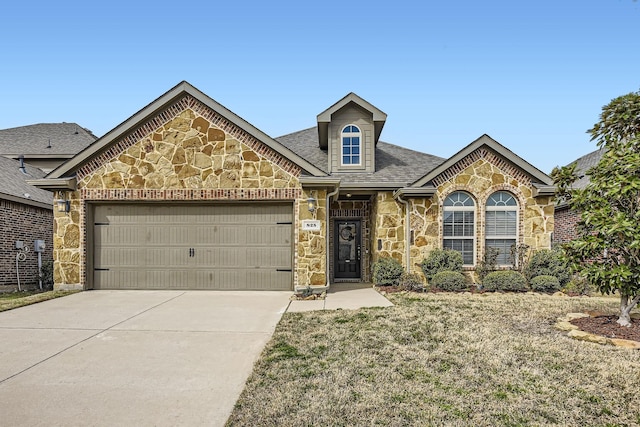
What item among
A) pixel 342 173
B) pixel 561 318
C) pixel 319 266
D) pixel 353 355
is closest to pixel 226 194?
pixel 319 266

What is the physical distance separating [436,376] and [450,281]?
6679 mm

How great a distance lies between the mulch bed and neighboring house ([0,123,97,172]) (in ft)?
65.9

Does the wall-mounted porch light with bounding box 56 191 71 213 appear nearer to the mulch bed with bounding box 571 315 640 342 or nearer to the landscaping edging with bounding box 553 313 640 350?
the landscaping edging with bounding box 553 313 640 350

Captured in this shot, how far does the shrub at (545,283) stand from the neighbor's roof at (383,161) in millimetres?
4557

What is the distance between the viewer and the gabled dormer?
12945 millimetres

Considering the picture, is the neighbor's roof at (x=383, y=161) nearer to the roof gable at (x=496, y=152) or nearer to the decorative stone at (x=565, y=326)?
the roof gable at (x=496, y=152)

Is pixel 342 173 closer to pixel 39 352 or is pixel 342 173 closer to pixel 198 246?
pixel 198 246

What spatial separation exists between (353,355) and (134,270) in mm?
7851

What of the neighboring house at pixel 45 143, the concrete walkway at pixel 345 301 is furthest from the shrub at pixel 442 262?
the neighboring house at pixel 45 143

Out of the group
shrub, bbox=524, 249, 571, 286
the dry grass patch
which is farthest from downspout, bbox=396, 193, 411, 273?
the dry grass patch

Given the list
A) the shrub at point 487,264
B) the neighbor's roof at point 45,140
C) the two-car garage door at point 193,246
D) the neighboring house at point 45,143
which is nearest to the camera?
the two-car garage door at point 193,246

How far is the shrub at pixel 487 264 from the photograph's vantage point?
11.3 m

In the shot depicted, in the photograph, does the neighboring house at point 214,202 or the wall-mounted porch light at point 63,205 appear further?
the wall-mounted porch light at point 63,205

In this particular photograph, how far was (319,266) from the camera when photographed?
10039 millimetres
